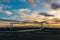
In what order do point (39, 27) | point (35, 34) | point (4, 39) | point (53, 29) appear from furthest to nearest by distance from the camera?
point (39, 27)
point (53, 29)
point (35, 34)
point (4, 39)

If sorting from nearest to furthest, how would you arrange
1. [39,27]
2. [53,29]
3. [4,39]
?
[4,39] → [53,29] → [39,27]

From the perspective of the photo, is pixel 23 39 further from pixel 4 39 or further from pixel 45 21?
pixel 45 21

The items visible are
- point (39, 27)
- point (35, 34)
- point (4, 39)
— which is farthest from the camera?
A: point (39, 27)

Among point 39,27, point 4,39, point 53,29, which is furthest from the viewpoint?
point 39,27

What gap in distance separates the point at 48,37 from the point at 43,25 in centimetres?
149

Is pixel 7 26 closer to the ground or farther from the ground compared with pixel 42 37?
farther from the ground

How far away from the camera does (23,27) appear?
6.67 metres

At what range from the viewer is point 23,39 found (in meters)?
5.20

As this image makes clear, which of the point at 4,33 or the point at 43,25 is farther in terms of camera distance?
the point at 43,25

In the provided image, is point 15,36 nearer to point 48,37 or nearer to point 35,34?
point 35,34

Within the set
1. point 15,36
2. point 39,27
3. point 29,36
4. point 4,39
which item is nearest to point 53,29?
point 39,27

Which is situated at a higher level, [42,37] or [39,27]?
[39,27]

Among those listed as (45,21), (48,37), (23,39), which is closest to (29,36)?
(23,39)

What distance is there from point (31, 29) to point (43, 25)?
2.38ft
